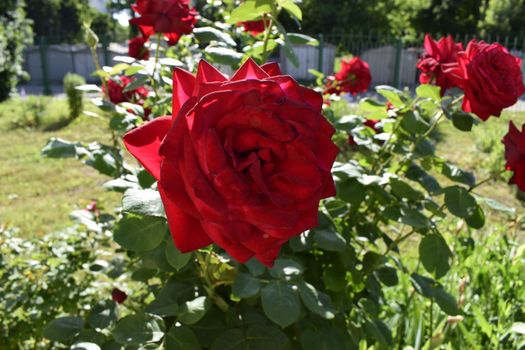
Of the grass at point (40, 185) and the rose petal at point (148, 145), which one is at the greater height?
the rose petal at point (148, 145)

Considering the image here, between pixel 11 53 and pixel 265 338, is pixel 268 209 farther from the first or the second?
pixel 11 53

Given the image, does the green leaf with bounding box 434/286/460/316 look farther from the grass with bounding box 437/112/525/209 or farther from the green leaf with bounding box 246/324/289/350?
the grass with bounding box 437/112/525/209

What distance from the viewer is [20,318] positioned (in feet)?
5.45

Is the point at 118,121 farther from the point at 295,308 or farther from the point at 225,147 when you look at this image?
the point at 225,147

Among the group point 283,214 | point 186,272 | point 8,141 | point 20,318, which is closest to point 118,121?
point 186,272

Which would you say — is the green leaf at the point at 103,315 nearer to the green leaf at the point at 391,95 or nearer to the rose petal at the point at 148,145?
the rose petal at the point at 148,145

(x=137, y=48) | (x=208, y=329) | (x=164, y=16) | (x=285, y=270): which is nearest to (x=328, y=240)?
(x=285, y=270)

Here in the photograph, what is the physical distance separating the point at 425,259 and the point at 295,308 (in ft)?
1.31

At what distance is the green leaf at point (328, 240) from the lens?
106 cm

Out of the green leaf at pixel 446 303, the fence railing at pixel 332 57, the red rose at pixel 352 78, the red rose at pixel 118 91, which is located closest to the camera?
the green leaf at pixel 446 303

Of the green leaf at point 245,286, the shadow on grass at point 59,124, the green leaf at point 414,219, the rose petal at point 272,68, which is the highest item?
the rose petal at point 272,68

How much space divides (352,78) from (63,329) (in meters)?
1.46

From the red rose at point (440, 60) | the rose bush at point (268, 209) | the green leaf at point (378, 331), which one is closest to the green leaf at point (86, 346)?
the rose bush at point (268, 209)

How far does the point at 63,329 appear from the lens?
1120mm
